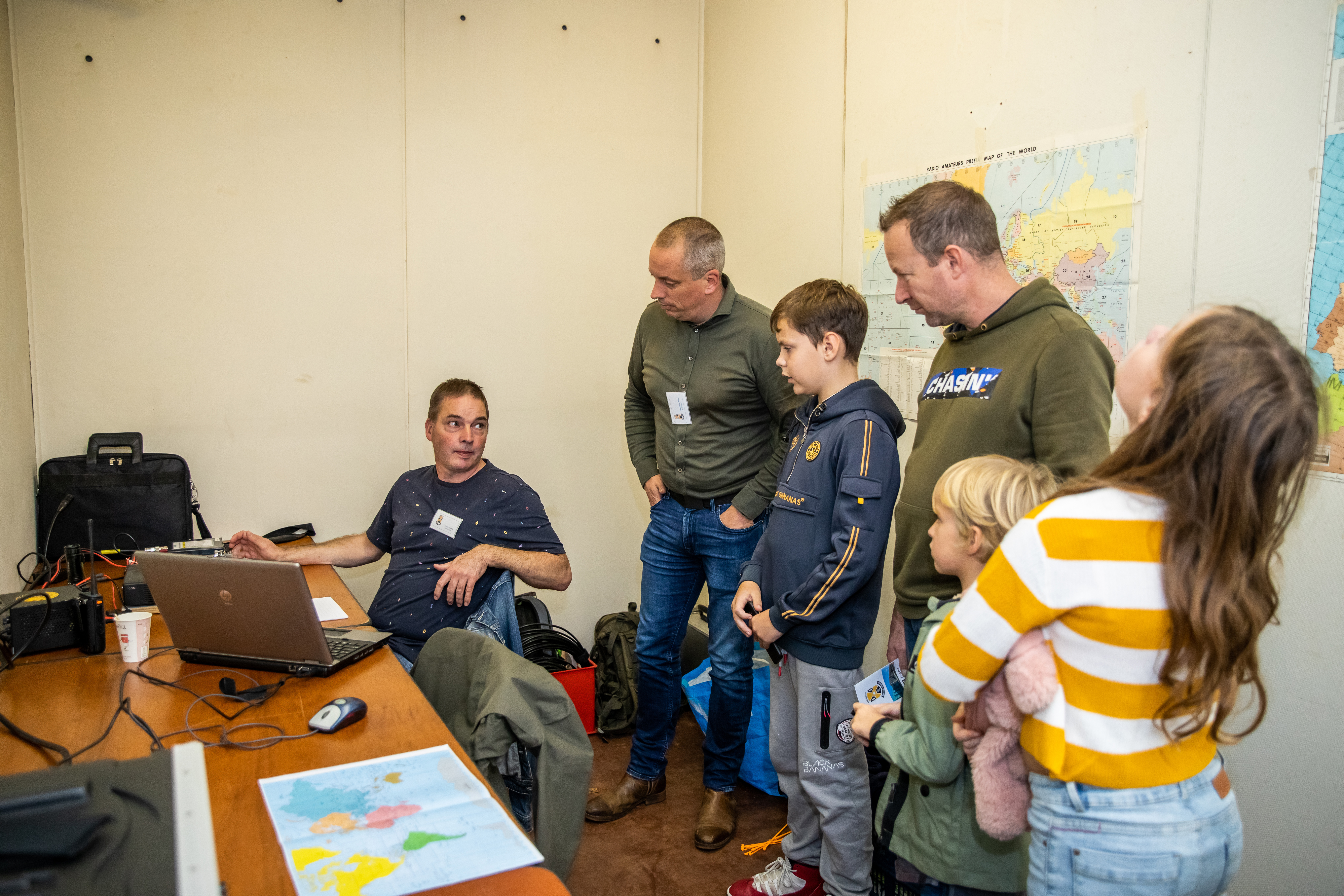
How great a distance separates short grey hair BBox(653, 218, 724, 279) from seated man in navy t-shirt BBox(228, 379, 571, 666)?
738mm

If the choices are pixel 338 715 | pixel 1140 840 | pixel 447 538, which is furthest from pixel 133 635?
pixel 1140 840

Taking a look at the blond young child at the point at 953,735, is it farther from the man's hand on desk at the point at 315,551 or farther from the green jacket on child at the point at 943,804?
the man's hand on desk at the point at 315,551

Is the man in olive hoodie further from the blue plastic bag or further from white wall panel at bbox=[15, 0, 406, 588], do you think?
white wall panel at bbox=[15, 0, 406, 588]

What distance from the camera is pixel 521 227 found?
3557 mm

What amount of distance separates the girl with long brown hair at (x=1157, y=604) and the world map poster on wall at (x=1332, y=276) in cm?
77

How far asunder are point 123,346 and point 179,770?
2.78 m

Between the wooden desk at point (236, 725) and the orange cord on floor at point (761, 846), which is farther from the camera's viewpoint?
the orange cord on floor at point (761, 846)

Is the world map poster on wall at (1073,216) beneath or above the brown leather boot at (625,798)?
above

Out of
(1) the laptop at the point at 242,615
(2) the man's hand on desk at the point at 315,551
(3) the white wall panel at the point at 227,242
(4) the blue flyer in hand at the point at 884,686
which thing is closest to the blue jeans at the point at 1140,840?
(4) the blue flyer in hand at the point at 884,686

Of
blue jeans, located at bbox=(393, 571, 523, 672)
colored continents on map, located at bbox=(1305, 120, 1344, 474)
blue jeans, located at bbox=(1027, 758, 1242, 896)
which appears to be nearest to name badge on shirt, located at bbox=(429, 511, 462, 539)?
blue jeans, located at bbox=(393, 571, 523, 672)

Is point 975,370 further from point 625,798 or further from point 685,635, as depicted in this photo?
point 625,798

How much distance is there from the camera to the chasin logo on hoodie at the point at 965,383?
1.72 m

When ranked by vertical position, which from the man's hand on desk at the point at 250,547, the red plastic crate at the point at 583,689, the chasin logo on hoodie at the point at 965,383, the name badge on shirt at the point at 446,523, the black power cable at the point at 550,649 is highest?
the chasin logo on hoodie at the point at 965,383

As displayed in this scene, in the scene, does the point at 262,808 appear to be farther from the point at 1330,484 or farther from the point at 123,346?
the point at 123,346
